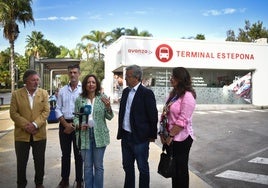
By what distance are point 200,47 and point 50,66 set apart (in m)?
14.2

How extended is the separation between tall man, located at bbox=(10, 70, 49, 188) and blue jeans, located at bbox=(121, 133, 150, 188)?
4.37ft

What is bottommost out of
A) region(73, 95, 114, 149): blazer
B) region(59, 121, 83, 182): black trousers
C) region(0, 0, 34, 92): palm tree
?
region(59, 121, 83, 182): black trousers

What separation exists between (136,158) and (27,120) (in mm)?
1693

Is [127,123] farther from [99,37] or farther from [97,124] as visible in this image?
[99,37]

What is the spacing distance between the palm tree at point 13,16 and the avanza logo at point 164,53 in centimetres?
1132

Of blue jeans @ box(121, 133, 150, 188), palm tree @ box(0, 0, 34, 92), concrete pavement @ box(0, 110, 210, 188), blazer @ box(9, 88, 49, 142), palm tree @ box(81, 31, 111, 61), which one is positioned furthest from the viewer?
palm tree @ box(81, 31, 111, 61)

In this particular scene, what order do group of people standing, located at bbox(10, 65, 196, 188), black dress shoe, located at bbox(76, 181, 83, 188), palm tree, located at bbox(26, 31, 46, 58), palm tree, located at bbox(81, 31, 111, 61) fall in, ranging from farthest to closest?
palm tree, located at bbox(26, 31, 46, 58)
palm tree, located at bbox(81, 31, 111, 61)
black dress shoe, located at bbox(76, 181, 83, 188)
group of people standing, located at bbox(10, 65, 196, 188)

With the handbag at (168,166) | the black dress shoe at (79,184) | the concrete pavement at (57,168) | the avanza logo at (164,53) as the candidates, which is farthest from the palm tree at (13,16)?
the handbag at (168,166)

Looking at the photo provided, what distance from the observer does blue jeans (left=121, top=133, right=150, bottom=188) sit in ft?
14.2

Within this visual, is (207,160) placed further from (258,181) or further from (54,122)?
(54,122)

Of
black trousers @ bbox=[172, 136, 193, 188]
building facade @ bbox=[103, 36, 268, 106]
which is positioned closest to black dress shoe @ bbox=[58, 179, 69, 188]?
black trousers @ bbox=[172, 136, 193, 188]

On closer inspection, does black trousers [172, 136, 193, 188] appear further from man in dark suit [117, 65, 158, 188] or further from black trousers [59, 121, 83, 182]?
black trousers [59, 121, 83, 182]

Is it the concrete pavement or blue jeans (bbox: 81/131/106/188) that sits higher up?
blue jeans (bbox: 81/131/106/188)

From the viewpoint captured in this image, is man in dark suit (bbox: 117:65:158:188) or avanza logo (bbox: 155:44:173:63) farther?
avanza logo (bbox: 155:44:173:63)
